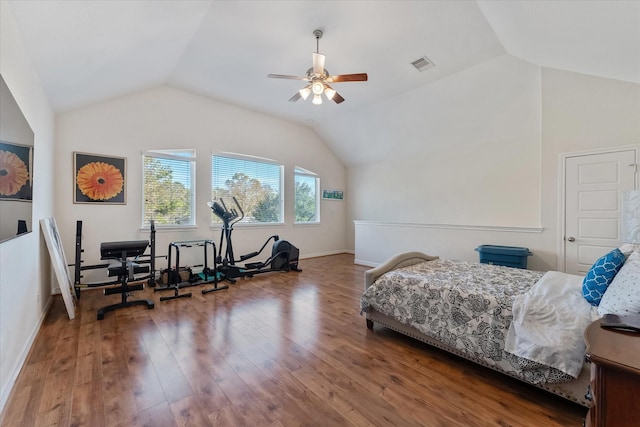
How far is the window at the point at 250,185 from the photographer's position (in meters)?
5.44

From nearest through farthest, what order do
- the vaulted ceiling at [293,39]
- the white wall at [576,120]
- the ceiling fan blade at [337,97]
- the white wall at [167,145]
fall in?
the vaulted ceiling at [293,39] < the white wall at [576,120] < the ceiling fan blade at [337,97] < the white wall at [167,145]

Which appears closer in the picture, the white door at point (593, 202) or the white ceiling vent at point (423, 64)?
the white door at point (593, 202)

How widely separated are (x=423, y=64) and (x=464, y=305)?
3.48 m

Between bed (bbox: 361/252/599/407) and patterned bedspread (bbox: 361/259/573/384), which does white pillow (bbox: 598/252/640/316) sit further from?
patterned bedspread (bbox: 361/259/573/384)

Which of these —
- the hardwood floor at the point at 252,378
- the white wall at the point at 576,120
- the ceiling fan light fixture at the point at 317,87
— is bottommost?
the hardwood floor at the point at 252,378

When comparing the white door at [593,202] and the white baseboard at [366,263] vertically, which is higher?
the white door at [593,202]

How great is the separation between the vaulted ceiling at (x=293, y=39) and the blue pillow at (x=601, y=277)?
5.86 feet

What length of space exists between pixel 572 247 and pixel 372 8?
4031mm

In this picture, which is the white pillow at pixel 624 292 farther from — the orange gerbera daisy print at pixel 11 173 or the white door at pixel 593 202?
the orange gerbera daisy print at pixel 11 173

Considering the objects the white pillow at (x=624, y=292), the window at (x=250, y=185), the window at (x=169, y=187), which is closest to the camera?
the white pillow at (x=624, y=292)

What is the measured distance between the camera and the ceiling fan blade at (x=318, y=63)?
305cm

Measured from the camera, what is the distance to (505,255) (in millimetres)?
3959

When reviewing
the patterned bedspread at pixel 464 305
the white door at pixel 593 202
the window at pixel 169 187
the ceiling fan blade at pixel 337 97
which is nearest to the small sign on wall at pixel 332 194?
the window at pixel 169 187

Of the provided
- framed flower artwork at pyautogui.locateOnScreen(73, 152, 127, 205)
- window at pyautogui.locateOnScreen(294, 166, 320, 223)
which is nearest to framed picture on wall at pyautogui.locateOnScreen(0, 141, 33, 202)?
framed flower artwork at pyautogui.locateOnScreen(73, 152, 127, 205)
